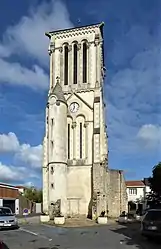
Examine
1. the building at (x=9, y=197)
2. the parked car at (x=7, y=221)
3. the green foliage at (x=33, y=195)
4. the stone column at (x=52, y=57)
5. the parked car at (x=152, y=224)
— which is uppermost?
the stone column at (x=52, y=57)

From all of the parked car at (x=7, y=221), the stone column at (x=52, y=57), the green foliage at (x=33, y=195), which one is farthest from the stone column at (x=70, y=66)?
the green foliage at (x=33, y=195)

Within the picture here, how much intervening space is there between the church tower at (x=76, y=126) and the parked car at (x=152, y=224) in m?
23.1

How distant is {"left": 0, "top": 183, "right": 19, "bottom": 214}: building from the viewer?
213 feet

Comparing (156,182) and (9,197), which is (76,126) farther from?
(9,197)

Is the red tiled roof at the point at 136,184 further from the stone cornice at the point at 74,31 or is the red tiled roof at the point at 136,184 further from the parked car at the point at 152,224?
the parked car at the point at 152,224

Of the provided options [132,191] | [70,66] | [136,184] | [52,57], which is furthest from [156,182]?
[136,184]

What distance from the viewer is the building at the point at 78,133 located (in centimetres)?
4434

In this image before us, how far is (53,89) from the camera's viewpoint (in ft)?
158

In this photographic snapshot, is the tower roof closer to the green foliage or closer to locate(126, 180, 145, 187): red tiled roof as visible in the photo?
the green foliage

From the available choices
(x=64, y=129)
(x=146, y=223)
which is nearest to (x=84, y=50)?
(x=64, y=129)

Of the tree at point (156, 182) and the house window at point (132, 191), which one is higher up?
the tree at point (156, 182)

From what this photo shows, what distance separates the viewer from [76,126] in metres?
48.7

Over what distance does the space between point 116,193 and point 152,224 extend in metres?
33.1

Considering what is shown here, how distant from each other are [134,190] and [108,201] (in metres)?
50.4
